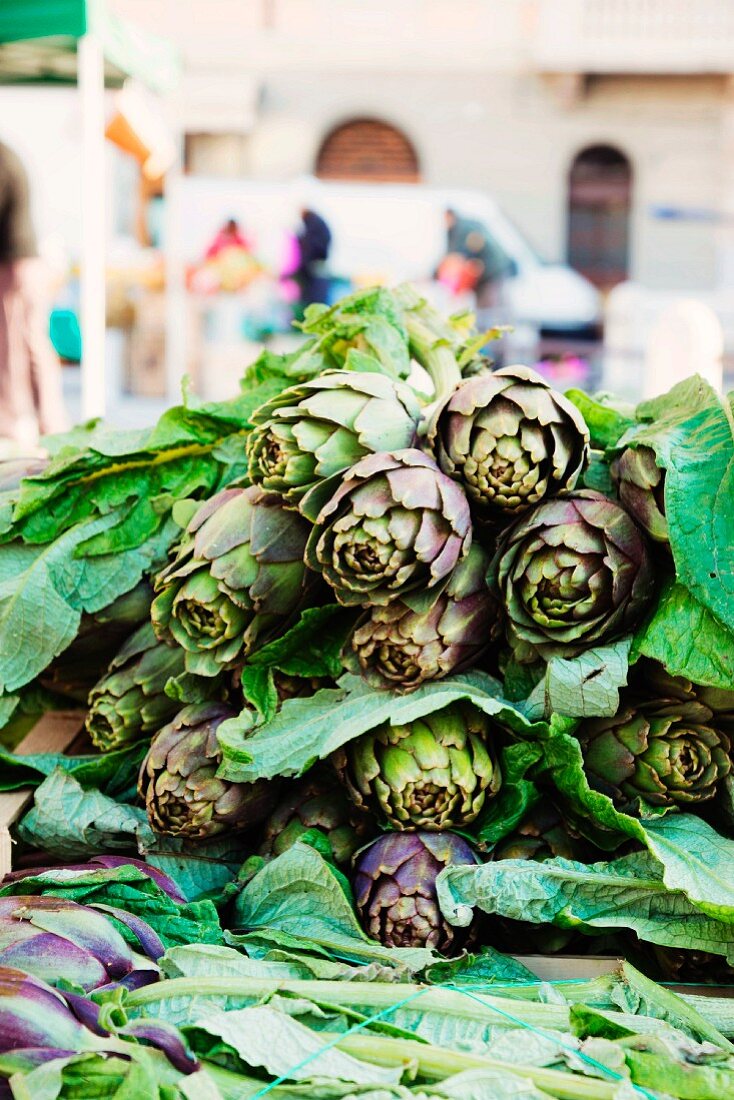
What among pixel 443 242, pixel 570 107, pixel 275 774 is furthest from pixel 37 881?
pixel 570 107

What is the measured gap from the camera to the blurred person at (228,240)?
12281mm

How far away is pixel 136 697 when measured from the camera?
1.60 meters

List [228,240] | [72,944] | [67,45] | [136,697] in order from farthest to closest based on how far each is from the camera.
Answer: [228,240] → [67,45] → [136,697] → [72,944]

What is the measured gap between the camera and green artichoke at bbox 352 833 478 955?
1.33 metres

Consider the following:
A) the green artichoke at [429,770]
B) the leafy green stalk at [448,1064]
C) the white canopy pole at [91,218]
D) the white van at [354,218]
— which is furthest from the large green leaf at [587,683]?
the white van at [354,218]

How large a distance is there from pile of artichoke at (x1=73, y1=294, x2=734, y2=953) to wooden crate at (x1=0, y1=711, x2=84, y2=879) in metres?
0.20

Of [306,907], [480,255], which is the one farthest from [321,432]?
[480,255]

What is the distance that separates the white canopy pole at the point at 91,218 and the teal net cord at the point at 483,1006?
474 centimetres

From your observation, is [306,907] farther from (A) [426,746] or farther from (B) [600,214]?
(B) [600,214]

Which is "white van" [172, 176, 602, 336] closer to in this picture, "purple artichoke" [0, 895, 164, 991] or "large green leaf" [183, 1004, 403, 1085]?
"purple artichoke" [0, 895, 164, 991]

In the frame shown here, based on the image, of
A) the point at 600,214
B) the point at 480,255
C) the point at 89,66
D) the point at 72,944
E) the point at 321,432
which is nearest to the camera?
the point at 72,944

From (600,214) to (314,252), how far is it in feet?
23.0

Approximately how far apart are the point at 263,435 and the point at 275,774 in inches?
16.0

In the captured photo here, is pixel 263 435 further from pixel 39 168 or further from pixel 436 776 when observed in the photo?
pixel 39 168
